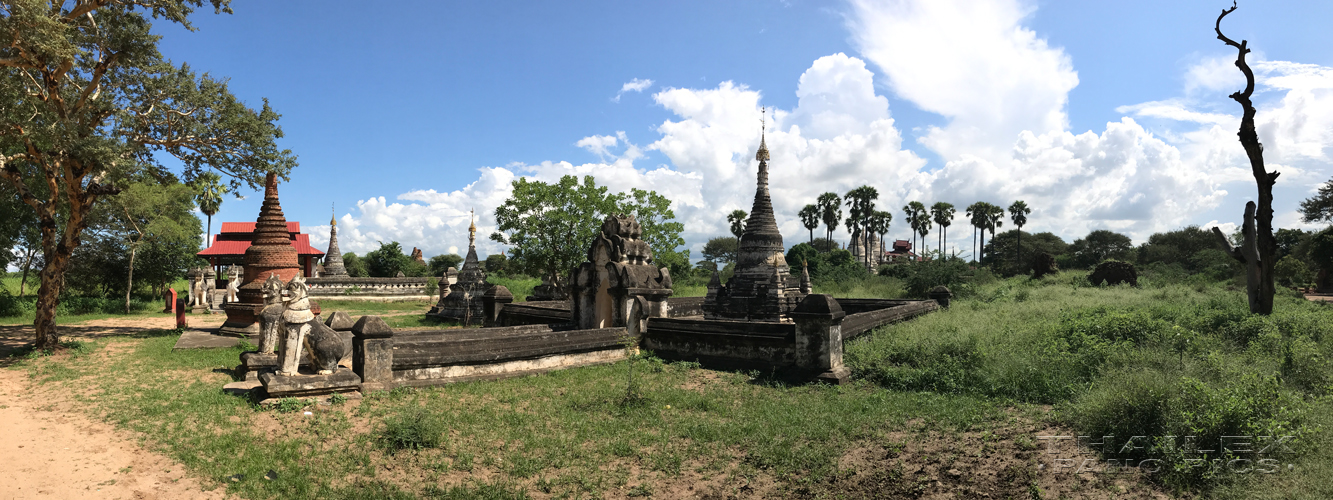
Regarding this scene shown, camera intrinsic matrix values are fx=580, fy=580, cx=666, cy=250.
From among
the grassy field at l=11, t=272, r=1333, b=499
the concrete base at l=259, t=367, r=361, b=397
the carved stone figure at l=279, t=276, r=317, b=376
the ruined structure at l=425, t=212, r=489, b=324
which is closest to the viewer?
the grassy field at l=11, t=272, r=1333, b=499

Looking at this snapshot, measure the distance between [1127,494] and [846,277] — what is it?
32479mm

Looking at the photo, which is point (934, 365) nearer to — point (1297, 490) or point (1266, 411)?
point (1266, 411)

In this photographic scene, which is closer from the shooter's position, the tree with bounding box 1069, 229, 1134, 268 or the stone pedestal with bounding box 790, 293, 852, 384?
the stone pedestal with bounding box 790, 293, 852, 384

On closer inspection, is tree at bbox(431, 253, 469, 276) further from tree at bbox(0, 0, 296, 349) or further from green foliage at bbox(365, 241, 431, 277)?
tree at bbox(0, 0, 296, 349)

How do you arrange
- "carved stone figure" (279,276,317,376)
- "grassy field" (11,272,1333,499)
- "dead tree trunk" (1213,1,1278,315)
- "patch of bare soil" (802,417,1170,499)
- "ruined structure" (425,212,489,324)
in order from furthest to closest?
"ruined structure" (425,212,489,324)
"dead tree trunk" (1213,1,1278,315)
"carved stone figure" (279,276,317,376)
"grassy field" (11,272,1333,499)
"patch of bare soil" (802,417,1170,499)

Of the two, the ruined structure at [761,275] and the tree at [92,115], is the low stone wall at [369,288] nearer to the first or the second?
the tree at [92,115]

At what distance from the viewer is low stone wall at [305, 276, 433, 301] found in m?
33.8

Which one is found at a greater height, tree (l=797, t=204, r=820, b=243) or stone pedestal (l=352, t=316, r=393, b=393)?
tree (l=797, t=204, r=820, b=243)

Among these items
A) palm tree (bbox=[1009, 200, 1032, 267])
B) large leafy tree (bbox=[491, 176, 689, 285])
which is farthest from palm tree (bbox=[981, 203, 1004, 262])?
large leafy tree (bbox=[491, 176, 689, 285])

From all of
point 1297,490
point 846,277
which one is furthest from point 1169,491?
point 846,277

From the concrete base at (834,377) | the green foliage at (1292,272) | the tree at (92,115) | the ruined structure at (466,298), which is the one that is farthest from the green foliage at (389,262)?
the green foliage at (1292,272)

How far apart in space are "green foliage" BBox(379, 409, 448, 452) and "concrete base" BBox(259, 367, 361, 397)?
1.98m

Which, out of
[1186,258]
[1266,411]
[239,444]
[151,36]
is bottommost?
[239,444]

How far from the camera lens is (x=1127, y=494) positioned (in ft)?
16.4
